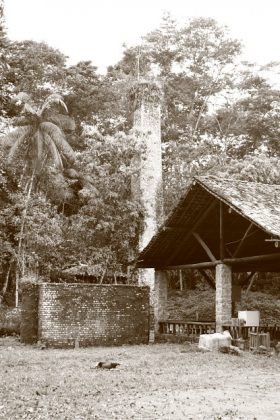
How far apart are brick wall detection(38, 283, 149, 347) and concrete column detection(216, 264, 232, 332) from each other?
289 centimetres

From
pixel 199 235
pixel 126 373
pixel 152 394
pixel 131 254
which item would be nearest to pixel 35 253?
pixel 131 254

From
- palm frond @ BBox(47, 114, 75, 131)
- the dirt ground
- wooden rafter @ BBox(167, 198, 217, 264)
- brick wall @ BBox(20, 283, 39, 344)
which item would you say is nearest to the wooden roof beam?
wooden rafter @ BBox(167, 198, 217, 264)

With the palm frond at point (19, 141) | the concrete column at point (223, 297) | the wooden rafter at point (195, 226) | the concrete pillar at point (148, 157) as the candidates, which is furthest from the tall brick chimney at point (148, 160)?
the concrete column at point (223, 297)

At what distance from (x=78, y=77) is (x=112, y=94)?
6.79 feet

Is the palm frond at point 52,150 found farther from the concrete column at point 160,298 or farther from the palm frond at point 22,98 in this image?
the concrete column at point 160,298

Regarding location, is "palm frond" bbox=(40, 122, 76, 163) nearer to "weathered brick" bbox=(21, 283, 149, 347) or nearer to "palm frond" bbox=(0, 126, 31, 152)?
"palm frond" bbox=(0, 126, 31, 152)

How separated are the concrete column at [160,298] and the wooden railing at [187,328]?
0.98ft

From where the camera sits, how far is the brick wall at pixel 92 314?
62.1 ft

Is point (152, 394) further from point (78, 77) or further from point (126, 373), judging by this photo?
point (78, 77)

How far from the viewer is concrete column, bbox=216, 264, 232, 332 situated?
1877 centimetres

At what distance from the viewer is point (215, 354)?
16609mm

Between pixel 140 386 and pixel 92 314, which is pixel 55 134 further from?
pixel 140 386

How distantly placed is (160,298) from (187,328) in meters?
1.97

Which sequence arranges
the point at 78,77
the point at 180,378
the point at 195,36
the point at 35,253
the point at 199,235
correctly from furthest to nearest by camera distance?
the point at 195,36, the point at 78,77, the point at 35,253, the point at 199,235, the point at 180,378
